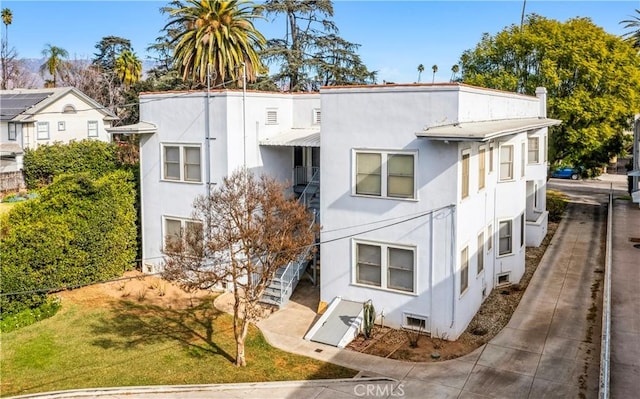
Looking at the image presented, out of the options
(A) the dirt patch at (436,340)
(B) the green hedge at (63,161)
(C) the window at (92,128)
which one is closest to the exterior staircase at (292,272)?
(A) the dirt patch at (436,340)

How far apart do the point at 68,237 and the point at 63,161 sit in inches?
857

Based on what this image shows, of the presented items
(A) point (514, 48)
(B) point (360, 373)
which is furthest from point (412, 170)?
(A) point (514, 48)

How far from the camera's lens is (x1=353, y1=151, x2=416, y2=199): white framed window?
17062mm

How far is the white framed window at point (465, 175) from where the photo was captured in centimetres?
1691

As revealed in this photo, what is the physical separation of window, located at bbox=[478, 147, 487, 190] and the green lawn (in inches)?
311

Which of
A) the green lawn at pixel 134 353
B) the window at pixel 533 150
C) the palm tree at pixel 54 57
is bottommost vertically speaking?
the green lawn at pixel 134 353

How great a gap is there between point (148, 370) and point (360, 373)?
5581 mm

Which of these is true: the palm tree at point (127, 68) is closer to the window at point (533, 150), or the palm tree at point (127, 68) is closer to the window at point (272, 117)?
the window at point (272, 117)

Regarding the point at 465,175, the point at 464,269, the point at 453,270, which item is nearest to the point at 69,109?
the point at 465,175

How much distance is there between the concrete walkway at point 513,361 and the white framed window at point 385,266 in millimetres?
2393

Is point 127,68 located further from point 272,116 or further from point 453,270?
point 453,270

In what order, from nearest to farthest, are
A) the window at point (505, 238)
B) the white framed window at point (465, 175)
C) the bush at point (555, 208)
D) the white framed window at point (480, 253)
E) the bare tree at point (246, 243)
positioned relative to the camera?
1. the bare tree at point (246, 243)
2. the white framed window at point (465, 175)
3. the white framed window at point (480, 253)
4. the window at point (505, 238)
5. the bush at point (555, 208)

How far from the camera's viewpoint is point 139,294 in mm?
21172

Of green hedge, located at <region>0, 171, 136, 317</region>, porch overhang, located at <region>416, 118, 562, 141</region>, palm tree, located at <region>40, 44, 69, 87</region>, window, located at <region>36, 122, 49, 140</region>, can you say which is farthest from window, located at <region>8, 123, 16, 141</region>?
porch overhang, located at <region>416, 118, 562, 141</region>
